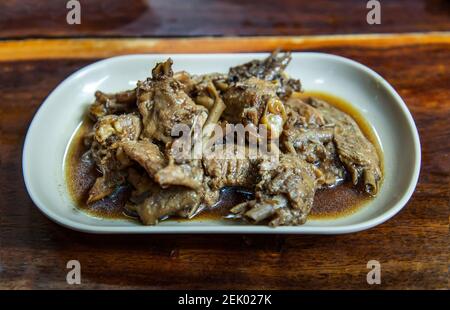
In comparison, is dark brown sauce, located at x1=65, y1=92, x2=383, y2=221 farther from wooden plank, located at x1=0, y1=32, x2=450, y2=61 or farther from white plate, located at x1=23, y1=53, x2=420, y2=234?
wooden plank, located at x1=0, y1=32, x2=450, y2=61

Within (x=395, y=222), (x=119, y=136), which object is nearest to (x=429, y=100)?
(x=395, y=222)

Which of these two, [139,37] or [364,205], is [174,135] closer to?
[364,205]

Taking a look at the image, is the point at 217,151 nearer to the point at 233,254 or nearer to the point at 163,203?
the point at 163,203

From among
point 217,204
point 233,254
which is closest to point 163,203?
point 217,204
